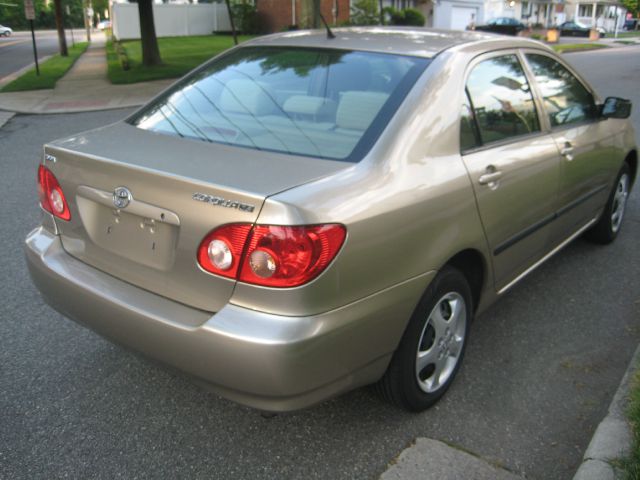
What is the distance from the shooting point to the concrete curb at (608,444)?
238 cm

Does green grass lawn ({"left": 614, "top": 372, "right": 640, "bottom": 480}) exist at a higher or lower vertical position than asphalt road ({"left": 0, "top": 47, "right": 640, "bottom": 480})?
higher

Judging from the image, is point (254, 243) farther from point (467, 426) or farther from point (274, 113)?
point (467, 426)

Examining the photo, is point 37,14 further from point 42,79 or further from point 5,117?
point 5,117

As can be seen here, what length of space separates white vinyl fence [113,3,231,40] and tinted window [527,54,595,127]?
41.9 meters

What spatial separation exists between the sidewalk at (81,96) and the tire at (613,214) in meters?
10.7

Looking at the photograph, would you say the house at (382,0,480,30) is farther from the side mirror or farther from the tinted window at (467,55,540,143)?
the tinted window at (467,55,540,143)

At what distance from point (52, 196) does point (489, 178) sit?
78.1 inches

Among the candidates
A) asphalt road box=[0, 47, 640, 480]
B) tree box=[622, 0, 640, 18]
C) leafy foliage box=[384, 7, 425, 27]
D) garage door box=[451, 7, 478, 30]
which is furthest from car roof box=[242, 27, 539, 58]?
tree box=[622, 0, 640, 18]

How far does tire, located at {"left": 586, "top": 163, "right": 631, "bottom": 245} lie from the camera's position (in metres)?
4.85

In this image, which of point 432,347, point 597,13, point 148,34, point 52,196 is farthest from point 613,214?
point 597,13

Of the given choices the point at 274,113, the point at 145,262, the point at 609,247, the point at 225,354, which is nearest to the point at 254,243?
the point at 225,354

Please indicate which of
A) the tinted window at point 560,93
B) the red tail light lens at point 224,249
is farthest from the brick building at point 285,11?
the red tail light lens at point 224,249

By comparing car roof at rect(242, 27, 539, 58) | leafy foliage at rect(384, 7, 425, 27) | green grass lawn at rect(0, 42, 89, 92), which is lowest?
green grass lawn at rect(0, 42, 89, 92)

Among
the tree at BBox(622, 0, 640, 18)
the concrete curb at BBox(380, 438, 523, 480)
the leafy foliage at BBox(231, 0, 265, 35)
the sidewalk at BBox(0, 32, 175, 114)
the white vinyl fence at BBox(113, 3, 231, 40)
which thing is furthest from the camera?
the tree at BBox(622, 0, 640, 18)
